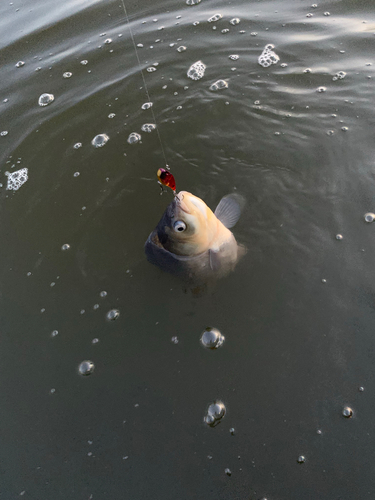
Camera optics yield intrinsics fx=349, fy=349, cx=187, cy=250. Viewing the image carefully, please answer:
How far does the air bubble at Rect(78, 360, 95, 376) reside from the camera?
9.35 feet

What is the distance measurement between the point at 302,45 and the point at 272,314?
4062 millimetres

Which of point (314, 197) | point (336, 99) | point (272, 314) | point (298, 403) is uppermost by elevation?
point (336, 99)

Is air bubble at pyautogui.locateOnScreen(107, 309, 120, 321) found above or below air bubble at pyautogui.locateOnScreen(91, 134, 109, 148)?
below

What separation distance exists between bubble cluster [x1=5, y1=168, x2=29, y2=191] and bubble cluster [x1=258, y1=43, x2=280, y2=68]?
346 centimetres

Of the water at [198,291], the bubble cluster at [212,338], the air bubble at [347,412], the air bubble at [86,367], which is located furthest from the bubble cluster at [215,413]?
the air bubble at [86,367]

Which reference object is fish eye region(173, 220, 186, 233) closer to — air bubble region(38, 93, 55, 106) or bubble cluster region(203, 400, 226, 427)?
bubble cluster region(203, 400, 226, 427)

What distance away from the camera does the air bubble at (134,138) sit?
428cm

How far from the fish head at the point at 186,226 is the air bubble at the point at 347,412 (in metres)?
1.51

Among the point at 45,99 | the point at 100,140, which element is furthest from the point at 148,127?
the point at 45,99

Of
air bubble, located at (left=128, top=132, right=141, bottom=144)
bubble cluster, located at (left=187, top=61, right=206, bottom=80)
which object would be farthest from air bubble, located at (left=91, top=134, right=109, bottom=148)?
bubble cluster, located at (left=187, top=61, right=206, bottom=80)

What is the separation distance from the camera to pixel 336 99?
4.13 m

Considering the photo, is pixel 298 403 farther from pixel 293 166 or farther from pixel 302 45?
pixel 302 45

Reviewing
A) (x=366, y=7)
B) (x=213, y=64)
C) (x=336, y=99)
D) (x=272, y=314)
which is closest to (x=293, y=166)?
(x=336, y=99)

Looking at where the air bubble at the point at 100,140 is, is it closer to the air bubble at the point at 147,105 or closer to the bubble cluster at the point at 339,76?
the air bubble at the point at 147,105
